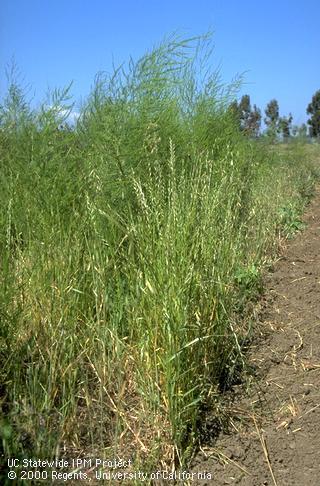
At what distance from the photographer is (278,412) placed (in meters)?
2.34

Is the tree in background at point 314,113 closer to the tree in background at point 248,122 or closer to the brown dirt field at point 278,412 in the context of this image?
the tree in background at point 248,122

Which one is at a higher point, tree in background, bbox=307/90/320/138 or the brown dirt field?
tree in background, bbox=307/90/320/138

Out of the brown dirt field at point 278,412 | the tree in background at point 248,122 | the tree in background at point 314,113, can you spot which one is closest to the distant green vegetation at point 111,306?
the brown dirt field at point 278,412

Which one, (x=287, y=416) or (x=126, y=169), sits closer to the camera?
(x=287, y=416)

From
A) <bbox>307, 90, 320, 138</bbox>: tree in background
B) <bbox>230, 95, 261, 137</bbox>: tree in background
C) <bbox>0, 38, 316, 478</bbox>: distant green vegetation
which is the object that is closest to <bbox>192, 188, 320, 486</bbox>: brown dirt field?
<bbox>0, 38, 316, 478</bbox>: distant green vegetation

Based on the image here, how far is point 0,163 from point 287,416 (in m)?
2.47

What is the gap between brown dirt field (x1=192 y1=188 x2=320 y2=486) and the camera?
79.0 inches

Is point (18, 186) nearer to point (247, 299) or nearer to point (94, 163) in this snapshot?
point (94, 163)

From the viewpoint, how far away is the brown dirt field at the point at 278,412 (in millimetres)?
2006

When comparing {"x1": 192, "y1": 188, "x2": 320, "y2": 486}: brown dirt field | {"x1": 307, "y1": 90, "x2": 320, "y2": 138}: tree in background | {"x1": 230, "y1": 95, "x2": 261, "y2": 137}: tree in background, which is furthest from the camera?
{"x1": 307, "y1": 90, "x2": 320, "y2": 138}: tree in background

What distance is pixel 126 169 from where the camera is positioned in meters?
3.52

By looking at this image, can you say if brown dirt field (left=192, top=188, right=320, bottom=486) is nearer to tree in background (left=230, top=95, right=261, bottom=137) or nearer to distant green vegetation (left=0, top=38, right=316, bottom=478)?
distant green vegetation (left=0, top=38, right=316, bottom=478)

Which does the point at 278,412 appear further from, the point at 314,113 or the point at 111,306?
the point at 314,113

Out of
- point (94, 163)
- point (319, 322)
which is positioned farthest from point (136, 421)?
point (94, 163)
